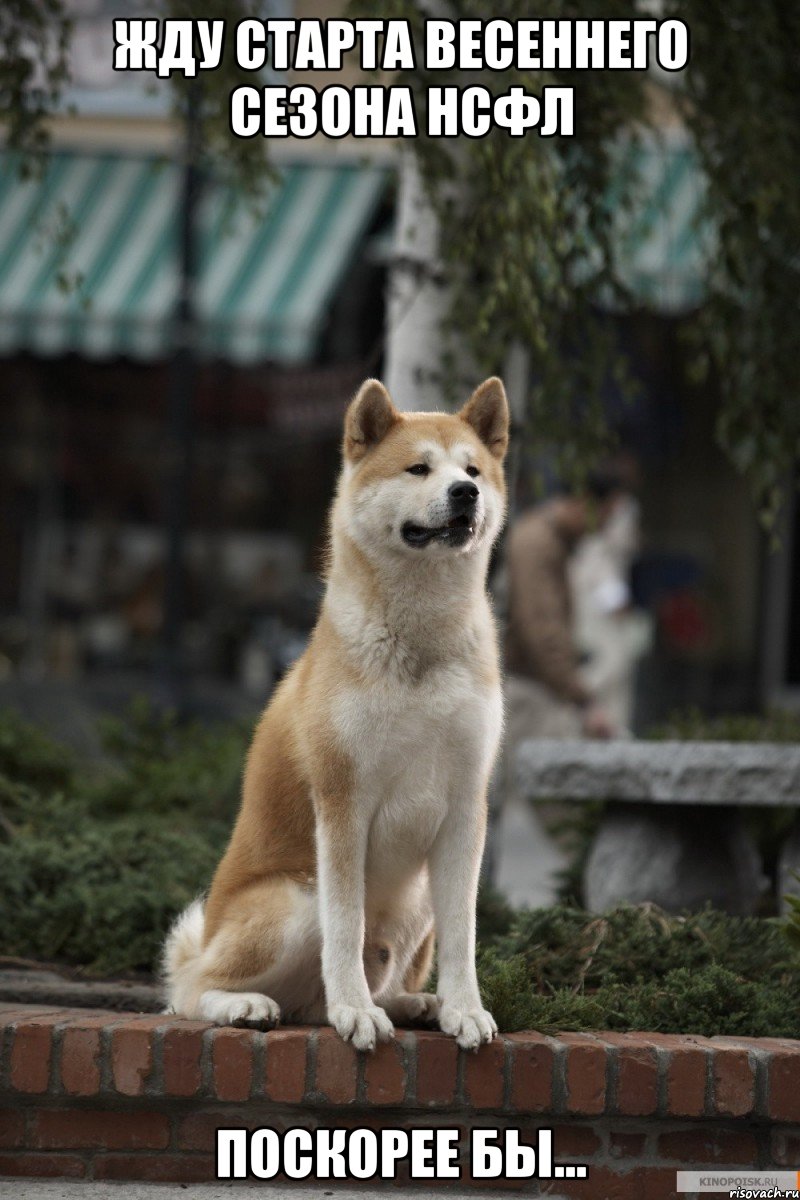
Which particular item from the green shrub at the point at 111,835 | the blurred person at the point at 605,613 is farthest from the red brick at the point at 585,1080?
the blurred person at the point at 605,613

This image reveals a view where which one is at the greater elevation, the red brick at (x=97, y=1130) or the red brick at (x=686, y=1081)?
the red brick at (x=686, y=1081)

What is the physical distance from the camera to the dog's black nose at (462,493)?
3.26 metres

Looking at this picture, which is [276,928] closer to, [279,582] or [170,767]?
[170,767]

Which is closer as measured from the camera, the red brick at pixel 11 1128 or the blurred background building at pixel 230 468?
the red brick at pixel 11 1128

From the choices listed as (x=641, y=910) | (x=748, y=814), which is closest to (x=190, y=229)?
(x=748, y=814)

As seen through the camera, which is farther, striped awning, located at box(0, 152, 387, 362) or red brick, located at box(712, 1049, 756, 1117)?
striped awning, located at box(0, 152, 387, 362)

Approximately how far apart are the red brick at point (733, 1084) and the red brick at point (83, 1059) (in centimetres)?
138

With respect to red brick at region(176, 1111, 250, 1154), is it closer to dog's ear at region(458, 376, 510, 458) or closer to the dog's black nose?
the dog's black nose

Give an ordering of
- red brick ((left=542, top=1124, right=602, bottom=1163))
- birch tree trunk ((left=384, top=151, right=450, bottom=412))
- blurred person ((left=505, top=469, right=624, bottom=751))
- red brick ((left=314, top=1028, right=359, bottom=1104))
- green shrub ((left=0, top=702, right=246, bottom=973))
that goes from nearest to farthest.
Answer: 1. red brick ((left=314, top=1028, right=359, bottom=1104))
2. red brick ((left=542, top=1124, right=602, bottom=1163))
3. green shrub ((left=0, top=702, right=246, bottom=973))
4. birch tree trunk ((left=384, top=151, right=450, bottom=412))
5. blurred person ((left=505, top=469, right=624, bottom=751))

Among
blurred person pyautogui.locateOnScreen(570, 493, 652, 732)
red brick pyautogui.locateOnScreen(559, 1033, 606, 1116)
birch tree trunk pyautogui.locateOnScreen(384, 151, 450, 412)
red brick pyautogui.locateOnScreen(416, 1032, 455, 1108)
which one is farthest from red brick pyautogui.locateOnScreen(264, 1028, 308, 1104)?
blurred person pyautogui.locateOnScreen(570, 493, 652, 732)

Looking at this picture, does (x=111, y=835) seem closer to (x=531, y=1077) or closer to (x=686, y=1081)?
(x=531, y=1077)

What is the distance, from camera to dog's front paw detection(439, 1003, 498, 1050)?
3377mm

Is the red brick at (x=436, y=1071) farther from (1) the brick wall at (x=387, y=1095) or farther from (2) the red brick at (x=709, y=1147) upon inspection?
(2) the red brick at (x=709, y=1147)

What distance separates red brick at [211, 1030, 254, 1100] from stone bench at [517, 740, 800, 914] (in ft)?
6.86
